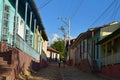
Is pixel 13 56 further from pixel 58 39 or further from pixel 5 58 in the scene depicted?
pixel 58 39

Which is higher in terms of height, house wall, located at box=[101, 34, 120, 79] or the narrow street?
house wall, located at box=[101, 34, 120, 79]

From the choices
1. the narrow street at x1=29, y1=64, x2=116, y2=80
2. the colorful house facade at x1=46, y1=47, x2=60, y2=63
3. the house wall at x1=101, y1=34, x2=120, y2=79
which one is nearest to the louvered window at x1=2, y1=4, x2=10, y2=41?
the narrow street at x1=29, y1=64, x2=116, y2=80

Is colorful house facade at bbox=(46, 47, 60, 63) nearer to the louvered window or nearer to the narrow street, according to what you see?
the narrow street

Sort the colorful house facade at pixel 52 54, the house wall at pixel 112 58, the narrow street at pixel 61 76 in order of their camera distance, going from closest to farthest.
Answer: the narrow street at pixel 61 76 → the house wall at pixel 112 58 → the colorful house facade at pixel 52 54

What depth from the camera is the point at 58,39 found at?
112312 mm

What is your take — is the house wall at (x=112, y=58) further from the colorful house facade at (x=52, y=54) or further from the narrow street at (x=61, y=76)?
the colorful house facade at (x=52, y=54)

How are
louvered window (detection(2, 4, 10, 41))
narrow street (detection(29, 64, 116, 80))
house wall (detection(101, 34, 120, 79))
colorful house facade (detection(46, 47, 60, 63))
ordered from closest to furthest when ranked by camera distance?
1. louvered window (detection(2, 4, 10, 41))
2. narrow street (detection(29, 64, 116, 80))
3. house wall (detection(101, 34, 120, 79))
4. colorful house facade (detection(46, 47, 60, 63))

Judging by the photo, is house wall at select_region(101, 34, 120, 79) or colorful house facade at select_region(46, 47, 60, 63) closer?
house wall at select_region(101, 34, 120, 79)

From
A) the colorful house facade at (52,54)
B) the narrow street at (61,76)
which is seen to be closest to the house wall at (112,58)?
the narrow street at (61,76)

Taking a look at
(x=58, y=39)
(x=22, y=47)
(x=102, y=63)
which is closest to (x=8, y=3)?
(x=22, y=47)

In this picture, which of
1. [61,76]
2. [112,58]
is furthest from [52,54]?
[61,76]

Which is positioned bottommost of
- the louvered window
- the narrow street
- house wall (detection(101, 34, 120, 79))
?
the narrow street

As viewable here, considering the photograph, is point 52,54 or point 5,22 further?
point 52,54

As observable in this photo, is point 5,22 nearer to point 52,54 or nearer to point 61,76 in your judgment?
point 61,76
